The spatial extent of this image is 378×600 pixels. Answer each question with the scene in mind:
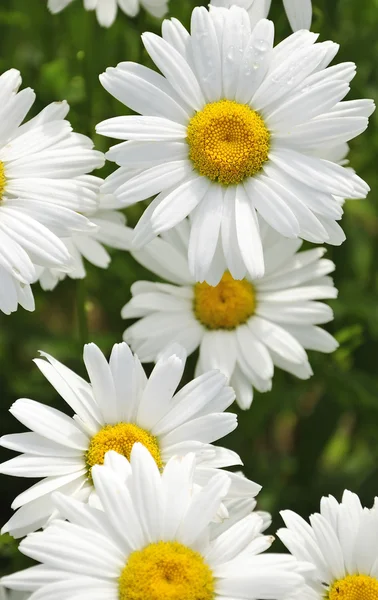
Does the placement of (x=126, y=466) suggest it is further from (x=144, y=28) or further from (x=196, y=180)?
(x=144, y=28)

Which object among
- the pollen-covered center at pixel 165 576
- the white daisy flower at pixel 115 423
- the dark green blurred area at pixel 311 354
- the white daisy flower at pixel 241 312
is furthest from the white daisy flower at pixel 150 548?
the dark green blurred area at pixel 311 354

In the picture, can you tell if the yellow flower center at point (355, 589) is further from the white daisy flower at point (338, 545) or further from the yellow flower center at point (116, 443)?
the yellow flower center at point (116, 443)

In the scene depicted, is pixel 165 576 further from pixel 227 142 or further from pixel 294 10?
pixel 294 10

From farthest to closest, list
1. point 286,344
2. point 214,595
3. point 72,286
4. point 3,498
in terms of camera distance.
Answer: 1. point 72,286
2. point 3,498
3. point 286,344
4. point 214,595

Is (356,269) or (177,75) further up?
(177,75)

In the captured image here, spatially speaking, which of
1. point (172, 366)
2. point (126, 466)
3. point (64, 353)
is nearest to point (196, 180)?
point (172, 366)

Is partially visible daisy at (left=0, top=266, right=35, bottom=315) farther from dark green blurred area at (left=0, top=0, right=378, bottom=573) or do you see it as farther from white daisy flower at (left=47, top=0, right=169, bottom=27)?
white daisy flower at (left=47, top=0, right=169, bottom=27)

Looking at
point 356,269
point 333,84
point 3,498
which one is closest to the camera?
point 333,84
